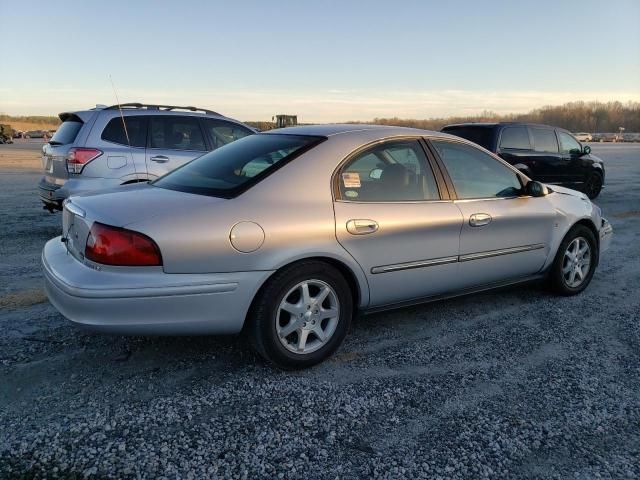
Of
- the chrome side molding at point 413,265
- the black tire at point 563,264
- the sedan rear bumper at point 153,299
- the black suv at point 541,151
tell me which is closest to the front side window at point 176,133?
the sedan rear bumper at point 153,299

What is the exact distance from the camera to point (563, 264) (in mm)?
4902

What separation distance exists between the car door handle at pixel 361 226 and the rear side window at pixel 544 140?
28.3ft

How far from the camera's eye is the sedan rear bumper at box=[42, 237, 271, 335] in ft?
9.53

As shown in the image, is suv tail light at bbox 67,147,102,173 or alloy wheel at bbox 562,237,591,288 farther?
suv tail light at bbox 67,147,102,173

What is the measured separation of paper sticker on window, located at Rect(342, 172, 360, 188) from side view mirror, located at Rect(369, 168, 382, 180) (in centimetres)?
12

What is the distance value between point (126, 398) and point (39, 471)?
26.7 inches

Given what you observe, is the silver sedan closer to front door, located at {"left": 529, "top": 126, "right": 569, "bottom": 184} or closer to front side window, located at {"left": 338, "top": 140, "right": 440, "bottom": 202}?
front side window, located at {"left": 338, "top": 140, "right": 440, "bottom": 202}

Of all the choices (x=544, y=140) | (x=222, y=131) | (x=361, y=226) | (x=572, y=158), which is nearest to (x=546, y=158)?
(x=544, y=140)

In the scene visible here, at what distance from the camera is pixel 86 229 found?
3.11 m

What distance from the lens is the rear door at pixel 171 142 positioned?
697cm

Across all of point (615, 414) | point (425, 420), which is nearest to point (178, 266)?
point (425, 420)

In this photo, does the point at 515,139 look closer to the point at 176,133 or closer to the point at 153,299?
the point at 176,133

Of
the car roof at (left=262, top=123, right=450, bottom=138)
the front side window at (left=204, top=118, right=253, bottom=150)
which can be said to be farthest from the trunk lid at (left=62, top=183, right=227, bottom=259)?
the front side window at (left=204, top=118, right=253, bottom=150)

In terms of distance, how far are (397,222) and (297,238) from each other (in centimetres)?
80
